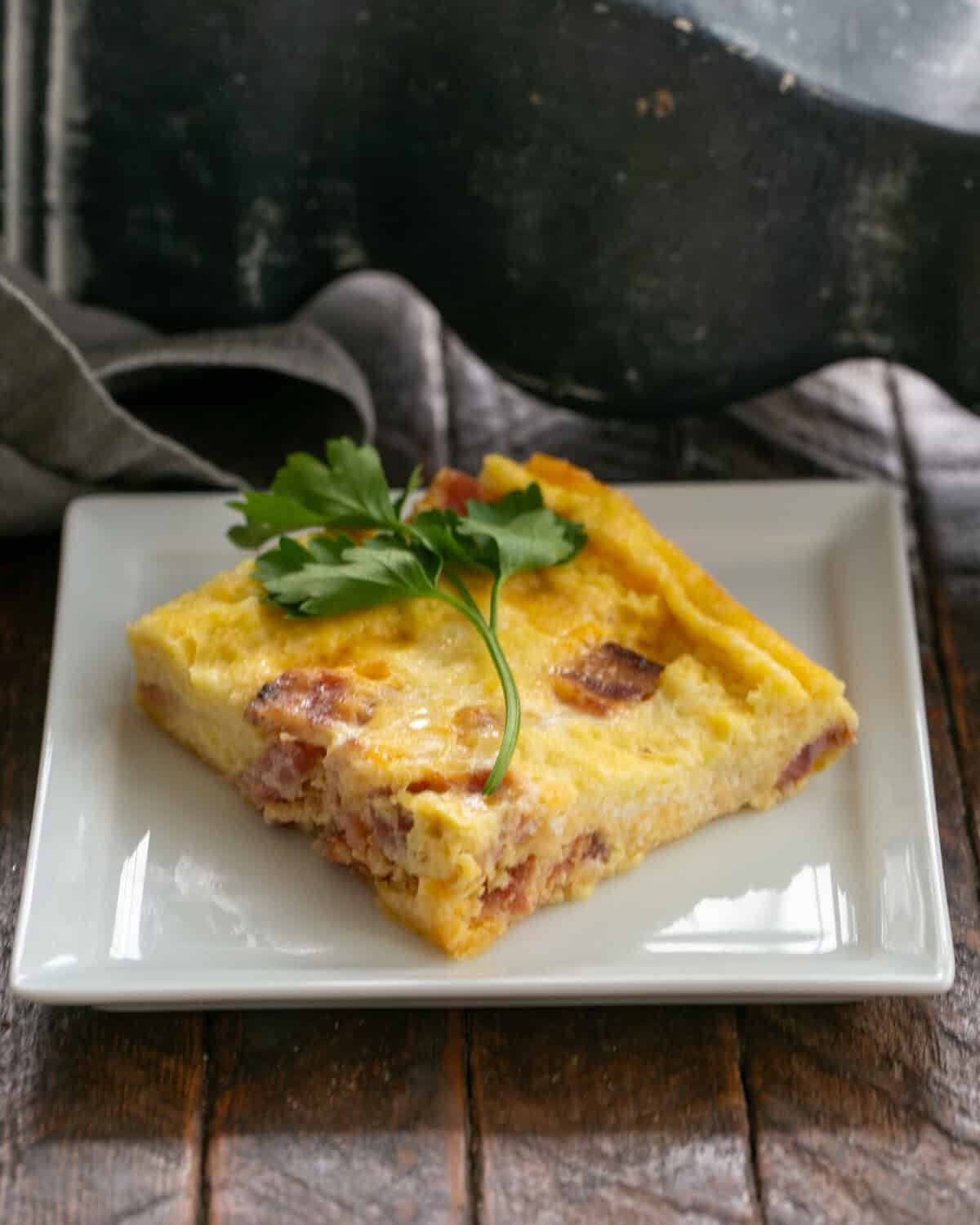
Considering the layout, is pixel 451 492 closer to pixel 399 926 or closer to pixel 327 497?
pixel 327 497

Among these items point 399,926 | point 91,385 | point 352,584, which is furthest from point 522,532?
point 91,385

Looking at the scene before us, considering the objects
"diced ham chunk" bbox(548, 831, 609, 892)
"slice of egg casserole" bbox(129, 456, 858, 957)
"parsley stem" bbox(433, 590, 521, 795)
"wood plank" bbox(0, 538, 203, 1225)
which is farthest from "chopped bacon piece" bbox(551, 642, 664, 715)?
"wood plank" bbox(0, 538, 203, 1225)

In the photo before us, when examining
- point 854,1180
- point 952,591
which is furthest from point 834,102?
point 854,1180

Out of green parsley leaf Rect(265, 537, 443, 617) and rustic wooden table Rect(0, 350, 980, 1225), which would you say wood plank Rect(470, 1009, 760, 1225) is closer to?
rustic wooden table Rect(0, 350, 980, 1225)

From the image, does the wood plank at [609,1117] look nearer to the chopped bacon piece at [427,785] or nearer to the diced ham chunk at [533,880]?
the diced ham chunk at [533,880]

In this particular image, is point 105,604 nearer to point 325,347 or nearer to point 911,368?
point 325,347

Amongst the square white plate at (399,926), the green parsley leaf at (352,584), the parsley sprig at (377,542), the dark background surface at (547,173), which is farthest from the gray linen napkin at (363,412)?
the green parsley leaf at (352,584)
